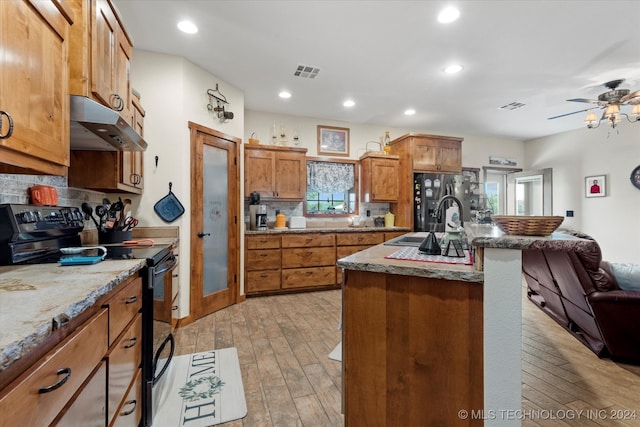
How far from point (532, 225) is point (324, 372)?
1682 millimetres

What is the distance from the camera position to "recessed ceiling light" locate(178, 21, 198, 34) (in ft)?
8.28

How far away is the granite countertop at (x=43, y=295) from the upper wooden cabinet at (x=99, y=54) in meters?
0.86

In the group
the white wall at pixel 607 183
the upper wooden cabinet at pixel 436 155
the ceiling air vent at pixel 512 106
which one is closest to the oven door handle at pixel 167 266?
the upper wooden cabinet at pixel 436 155

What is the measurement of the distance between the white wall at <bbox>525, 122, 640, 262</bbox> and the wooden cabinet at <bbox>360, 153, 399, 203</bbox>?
3.57m

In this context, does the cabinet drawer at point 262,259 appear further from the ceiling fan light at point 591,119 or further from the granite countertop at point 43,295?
the ceiling fan light at point 591,119

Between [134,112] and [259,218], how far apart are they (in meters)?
2.10

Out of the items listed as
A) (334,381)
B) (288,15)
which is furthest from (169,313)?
(288,15)

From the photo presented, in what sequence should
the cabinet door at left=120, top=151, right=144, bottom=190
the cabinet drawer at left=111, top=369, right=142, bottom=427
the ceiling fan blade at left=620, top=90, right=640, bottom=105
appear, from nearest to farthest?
the cabinet drawer at left=111, top=369, right=142, bottom=427
the cabinet door at left=120, top=151, right=144, bottom=190
the ceiling fan blade at left=620, top=90, right=640, bottom=105

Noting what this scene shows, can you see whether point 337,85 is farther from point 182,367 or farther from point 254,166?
point 182,367

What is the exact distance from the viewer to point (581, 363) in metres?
2.21

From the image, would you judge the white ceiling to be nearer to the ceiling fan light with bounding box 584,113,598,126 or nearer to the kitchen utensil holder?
the ceiling fan light with bounding box 584,113,598,126

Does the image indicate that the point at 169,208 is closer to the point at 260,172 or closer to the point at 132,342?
the point at 260,172

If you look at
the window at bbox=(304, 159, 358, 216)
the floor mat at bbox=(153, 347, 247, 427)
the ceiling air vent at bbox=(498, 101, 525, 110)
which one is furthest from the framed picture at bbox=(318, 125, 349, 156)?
the floor mat at bbox=(153, 347, 247, 427)

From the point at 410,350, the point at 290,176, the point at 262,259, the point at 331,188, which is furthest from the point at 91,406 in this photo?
the point at 331,188
